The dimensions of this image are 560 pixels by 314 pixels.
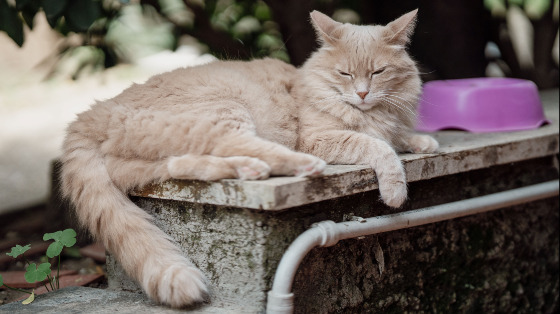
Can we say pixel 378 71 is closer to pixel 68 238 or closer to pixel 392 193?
pixel 392 193

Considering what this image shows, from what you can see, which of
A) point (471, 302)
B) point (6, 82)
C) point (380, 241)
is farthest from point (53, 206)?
point (6, 82)

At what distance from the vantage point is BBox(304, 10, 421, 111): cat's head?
2605 mm

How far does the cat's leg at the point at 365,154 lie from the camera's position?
2385mm

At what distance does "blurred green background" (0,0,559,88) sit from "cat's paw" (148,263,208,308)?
123 centimetres

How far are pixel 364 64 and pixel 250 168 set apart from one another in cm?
79

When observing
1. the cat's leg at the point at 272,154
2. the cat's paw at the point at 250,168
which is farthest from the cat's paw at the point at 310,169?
the cat's paw at the point at 250,168

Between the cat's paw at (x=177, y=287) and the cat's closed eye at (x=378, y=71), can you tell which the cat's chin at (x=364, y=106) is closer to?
the cat's closed eye at (x=378, y=71)

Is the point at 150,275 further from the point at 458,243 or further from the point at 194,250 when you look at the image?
the point at 458,243

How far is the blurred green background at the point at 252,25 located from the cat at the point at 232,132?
569 mm

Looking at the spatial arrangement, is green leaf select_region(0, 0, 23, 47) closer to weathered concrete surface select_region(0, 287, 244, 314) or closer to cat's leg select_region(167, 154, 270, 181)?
cat's leg select_region(167, 154, 270, 181)

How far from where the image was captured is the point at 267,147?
2266 mm

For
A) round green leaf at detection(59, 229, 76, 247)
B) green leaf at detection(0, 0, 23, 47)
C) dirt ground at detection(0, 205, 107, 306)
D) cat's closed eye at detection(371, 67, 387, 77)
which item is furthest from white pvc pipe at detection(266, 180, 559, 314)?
green leaf at detection(0, 0, 23, 47)

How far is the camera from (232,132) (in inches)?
92.0

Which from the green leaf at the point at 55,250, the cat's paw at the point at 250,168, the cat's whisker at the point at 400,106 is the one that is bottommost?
the green leaf at the point at 55,250
